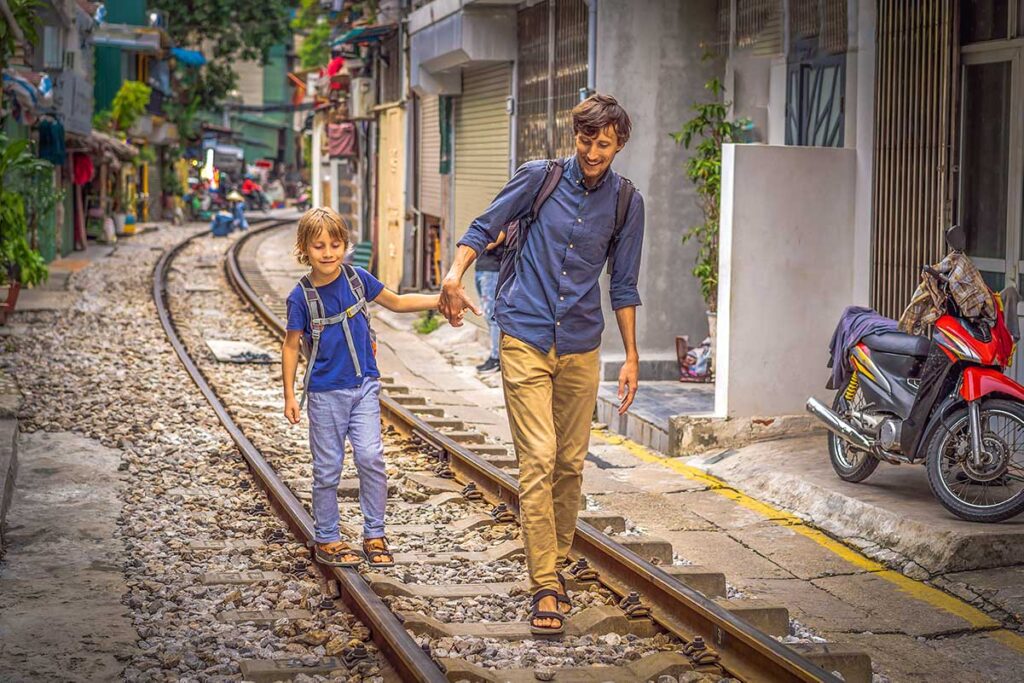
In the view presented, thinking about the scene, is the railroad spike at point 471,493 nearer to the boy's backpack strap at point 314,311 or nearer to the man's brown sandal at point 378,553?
the man's brown sandal at point 378,553

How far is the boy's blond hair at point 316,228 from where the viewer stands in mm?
6680

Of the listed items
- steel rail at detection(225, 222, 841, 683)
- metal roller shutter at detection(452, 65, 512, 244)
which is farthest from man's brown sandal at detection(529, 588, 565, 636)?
metal roller shutter at detection(452, 65, 512, 244)

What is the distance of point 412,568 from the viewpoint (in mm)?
7223

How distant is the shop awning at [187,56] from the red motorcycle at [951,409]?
49.1 metres

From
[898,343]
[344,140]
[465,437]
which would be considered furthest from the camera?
[344,140]

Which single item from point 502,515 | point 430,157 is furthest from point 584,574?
point 430,157

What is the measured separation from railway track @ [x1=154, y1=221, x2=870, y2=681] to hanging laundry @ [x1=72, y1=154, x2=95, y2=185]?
28020mm

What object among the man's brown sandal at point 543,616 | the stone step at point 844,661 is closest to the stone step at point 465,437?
the man's brown sandal at point 543,616

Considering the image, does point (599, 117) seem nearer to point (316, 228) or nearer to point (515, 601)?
point (316, 228)

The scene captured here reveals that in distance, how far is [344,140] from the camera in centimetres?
3559

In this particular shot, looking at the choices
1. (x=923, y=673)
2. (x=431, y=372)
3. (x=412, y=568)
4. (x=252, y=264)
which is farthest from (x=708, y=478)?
(x=252, y=264)

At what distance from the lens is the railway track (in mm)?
5602

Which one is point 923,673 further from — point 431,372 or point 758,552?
point 431,372

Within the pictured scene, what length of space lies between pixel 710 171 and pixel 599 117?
23.5 feet
